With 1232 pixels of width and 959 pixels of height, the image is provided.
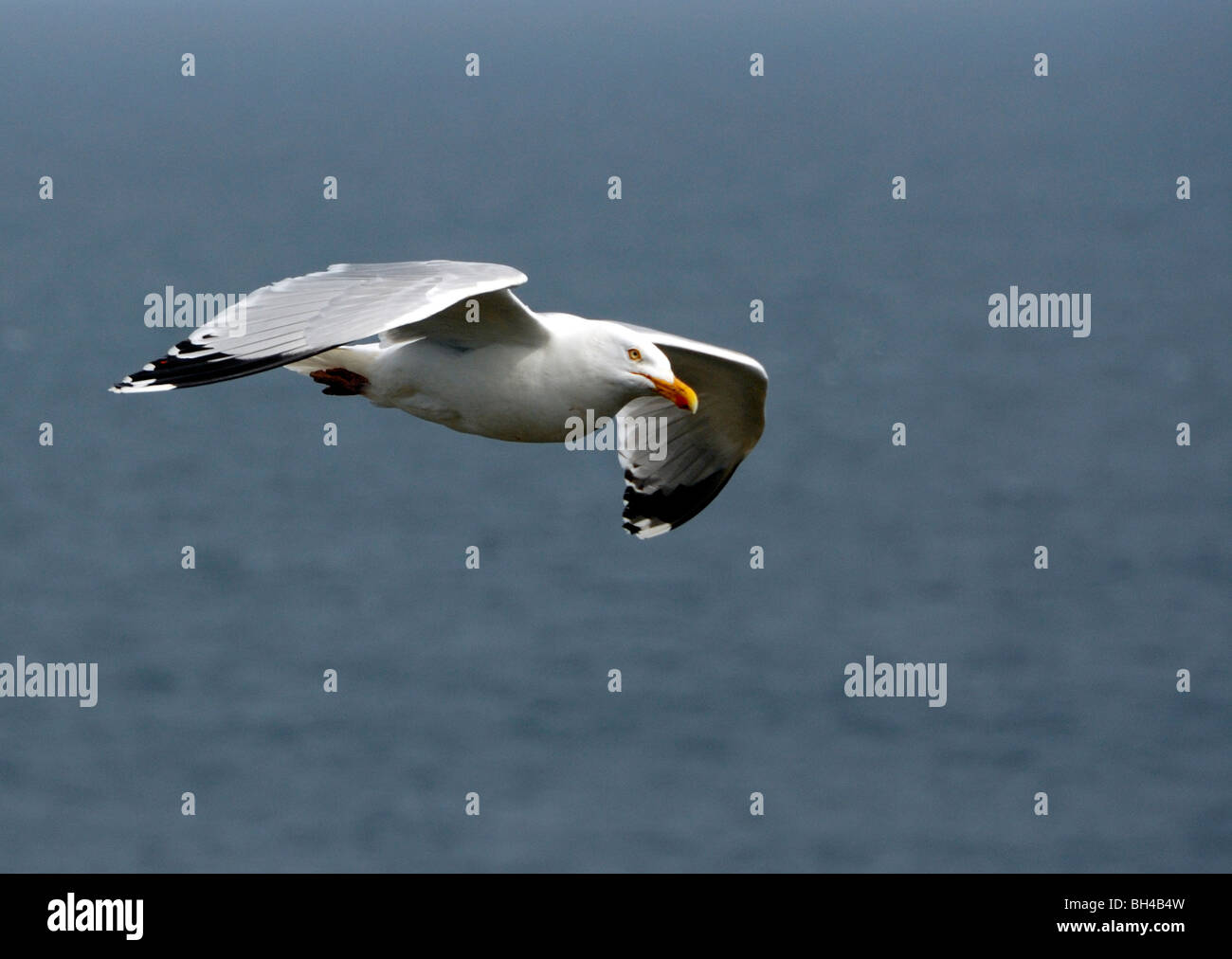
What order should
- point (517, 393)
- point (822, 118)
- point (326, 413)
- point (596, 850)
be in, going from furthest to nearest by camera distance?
point (822, 118) < point (326, 413) < point (596, 850) < point (517, 393)

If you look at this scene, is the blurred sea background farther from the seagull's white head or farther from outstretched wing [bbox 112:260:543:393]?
outstretched wing [bbox 112:260:543:393]

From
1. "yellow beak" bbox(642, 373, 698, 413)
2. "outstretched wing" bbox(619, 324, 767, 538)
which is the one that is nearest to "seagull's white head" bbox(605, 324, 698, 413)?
"yellow beak" bbox(642, 373, 698, 413)

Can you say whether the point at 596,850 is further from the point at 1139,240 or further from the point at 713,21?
Answer: the point at 713,21

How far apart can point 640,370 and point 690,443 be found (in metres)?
2.46

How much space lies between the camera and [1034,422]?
5878 cm

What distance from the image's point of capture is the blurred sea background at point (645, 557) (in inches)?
1544

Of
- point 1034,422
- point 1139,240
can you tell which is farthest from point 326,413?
point 1139,240

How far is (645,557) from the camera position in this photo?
46.7 metres

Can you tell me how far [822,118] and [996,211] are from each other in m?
27.6

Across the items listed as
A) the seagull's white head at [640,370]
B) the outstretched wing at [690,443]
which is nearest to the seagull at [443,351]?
the seagull's white head at [640,370]

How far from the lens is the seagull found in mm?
8797

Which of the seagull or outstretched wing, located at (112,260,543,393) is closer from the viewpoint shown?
outstretched wing, located at (112,260,543,393)

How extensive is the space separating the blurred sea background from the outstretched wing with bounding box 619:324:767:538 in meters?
→ 24.5

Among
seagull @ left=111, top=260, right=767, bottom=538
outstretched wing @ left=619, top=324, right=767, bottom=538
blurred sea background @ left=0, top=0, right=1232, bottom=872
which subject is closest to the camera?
seagull @ left=111, top=260, right=767, bottom=538
